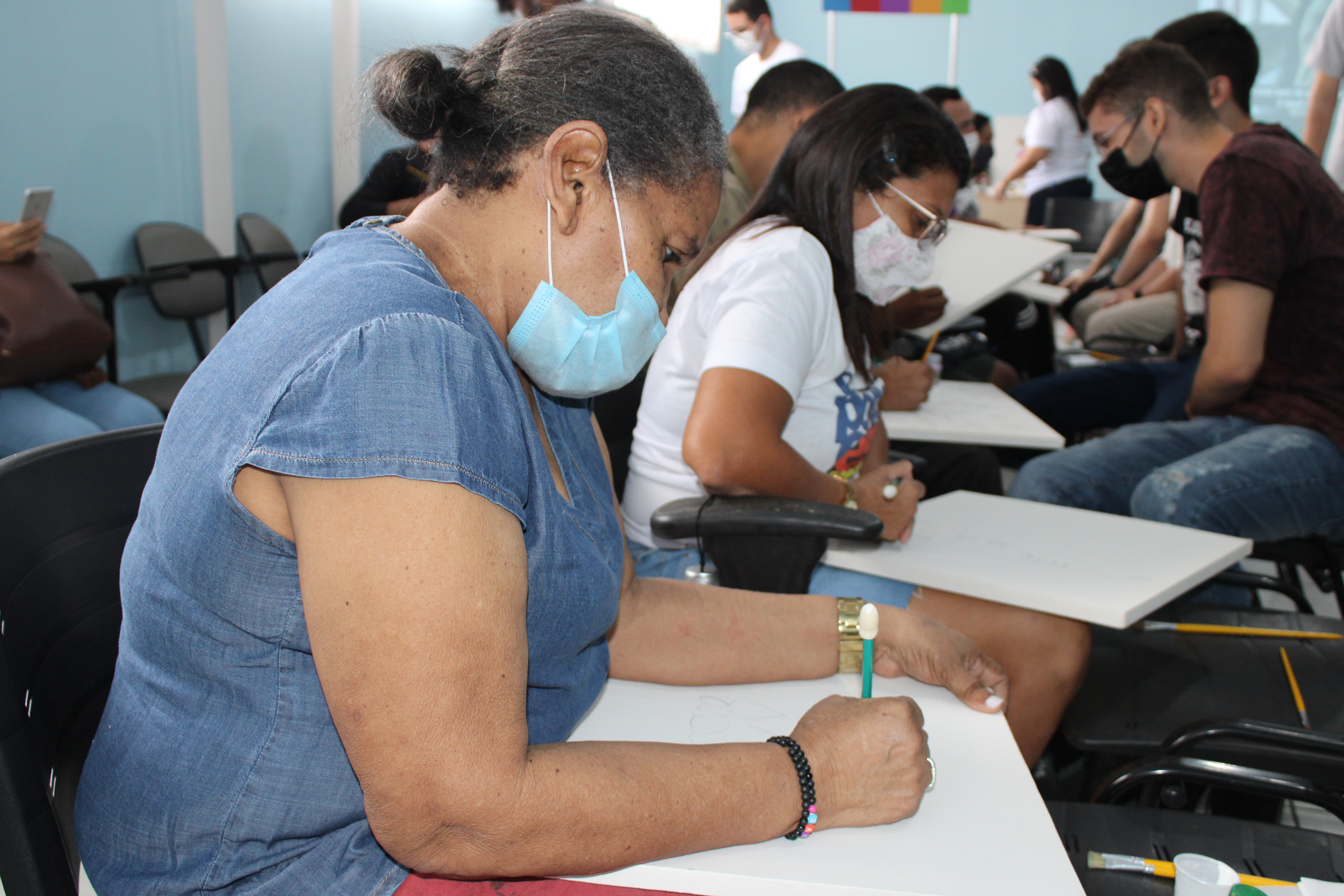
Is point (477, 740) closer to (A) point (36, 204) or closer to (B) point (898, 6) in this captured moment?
(A) point (36, 204)

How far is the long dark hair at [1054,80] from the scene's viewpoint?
6.51 meters

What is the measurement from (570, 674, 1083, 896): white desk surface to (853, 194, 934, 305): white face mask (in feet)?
3.22

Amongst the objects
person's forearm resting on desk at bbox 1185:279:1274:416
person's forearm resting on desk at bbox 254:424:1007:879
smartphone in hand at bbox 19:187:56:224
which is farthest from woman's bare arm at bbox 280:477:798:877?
smartphone in hand at bbox 19:187:56:224

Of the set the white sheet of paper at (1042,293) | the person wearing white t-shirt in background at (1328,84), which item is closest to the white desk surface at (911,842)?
the white sheet of paper at (1042,293)

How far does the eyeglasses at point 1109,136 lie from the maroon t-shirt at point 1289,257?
1.00ft

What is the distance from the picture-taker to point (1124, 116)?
2.33m

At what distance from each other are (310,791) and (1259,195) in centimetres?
207

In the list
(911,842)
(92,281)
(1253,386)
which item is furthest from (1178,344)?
(92,281)

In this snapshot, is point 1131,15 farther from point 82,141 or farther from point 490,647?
point 490,647

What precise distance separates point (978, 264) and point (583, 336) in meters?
2.68

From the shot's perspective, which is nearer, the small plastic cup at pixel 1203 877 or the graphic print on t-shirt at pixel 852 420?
the small plastic cup at pixel 1203 877

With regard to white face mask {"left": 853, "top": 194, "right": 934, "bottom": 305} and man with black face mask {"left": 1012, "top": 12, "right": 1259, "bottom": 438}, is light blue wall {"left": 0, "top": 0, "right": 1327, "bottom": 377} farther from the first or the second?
man with black face mask {"left": 1012, "top": 12, "right": 1259, "bottom": 438}

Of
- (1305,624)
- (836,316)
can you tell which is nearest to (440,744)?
(836,316)

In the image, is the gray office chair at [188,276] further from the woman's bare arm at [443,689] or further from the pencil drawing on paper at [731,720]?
the woman's bare arm at [443,689]
